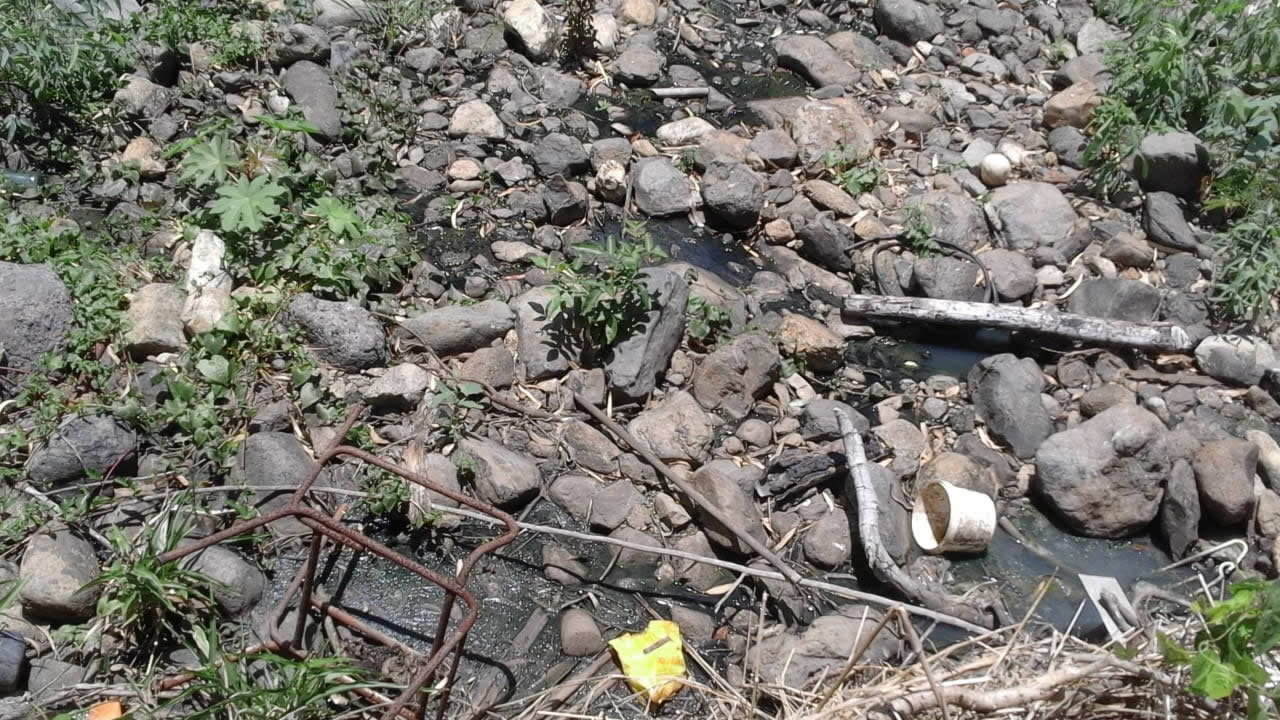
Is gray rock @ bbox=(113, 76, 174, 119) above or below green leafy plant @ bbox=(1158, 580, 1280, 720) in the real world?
below

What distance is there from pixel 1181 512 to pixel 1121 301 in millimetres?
1197

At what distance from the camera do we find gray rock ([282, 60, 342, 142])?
5061 mm

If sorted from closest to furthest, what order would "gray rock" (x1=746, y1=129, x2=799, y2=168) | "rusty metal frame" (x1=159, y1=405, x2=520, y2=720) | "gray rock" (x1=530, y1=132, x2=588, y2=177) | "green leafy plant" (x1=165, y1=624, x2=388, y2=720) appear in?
"rusty metal frame" (x1=159, y1=405, x2=520, y2=720)
"green leafy plant" (x1=165, y1=624, x2=388, y2=720)
"gray rock" (x1=530, y1=132, x2=588, y2=177)
"gray rock" (x1=746, y1=129, x2=799, y2=168)

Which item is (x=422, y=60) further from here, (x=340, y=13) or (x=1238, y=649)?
(x=1238, y=649)

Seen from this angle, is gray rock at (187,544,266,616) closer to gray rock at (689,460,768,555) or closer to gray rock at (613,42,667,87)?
gray rock at (689,460,768,555)

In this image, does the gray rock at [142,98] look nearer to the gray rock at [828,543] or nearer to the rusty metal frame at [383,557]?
the rusty metal frame at [383,557]

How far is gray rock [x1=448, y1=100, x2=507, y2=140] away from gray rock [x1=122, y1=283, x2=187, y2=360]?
179 cm

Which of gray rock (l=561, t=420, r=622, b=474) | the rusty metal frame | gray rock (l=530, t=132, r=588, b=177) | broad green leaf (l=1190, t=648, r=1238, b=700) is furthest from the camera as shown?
gray rock (l=530, t=132, r=588, b=177)

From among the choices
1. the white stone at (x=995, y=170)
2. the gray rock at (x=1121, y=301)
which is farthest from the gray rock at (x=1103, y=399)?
the white stone at (x=995, y=170)

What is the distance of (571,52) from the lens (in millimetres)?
5996

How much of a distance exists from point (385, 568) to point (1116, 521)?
2729 millimetres

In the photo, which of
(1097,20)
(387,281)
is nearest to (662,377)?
(387,281)

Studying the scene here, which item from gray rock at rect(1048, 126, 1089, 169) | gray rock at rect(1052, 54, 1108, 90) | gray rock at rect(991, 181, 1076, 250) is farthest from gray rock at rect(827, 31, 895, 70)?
gray rock at rect(991, 181, 1076, 250)

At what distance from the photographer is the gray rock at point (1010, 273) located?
Answer: 4949 mm
